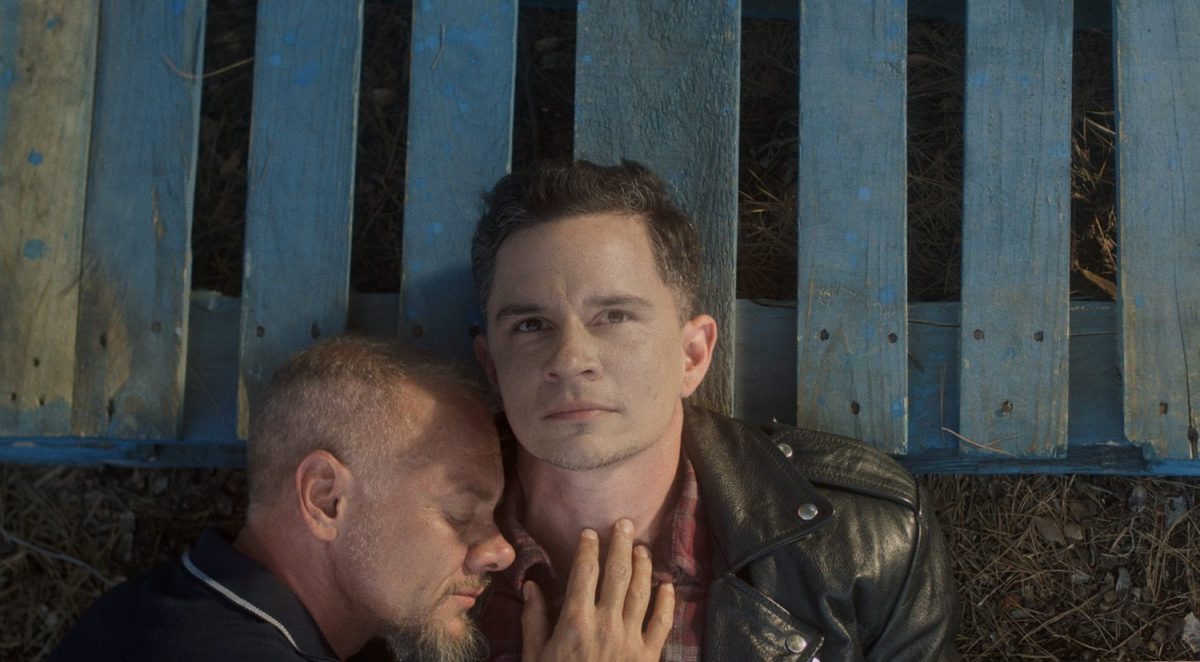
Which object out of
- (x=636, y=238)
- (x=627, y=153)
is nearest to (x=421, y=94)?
(x=627, y=153)

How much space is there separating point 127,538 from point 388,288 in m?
1.14

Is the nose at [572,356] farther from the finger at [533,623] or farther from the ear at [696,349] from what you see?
the finger at [533,623]

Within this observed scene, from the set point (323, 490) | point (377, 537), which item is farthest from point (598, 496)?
point (323, 490)

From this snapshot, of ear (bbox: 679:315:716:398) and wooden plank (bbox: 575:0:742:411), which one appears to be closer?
ear (bbox: 679:315:716:398)

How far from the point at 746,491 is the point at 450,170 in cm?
115

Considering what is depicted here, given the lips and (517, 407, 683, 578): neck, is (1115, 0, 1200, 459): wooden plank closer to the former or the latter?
(517, 407, 683, 578): neck

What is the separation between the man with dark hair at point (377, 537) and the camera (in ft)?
8.50

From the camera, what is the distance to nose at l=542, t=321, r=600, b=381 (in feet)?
8.25

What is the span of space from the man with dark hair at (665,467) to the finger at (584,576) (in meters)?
0.09

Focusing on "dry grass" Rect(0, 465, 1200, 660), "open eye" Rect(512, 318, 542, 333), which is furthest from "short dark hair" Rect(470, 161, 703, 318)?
"dry grass" Rect(0, 465, 1200, 660)

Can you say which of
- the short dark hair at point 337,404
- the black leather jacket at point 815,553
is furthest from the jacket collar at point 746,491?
the short dark hair at point 337,404

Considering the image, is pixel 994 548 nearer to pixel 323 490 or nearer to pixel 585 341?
pixel 585 341

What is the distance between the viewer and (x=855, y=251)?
2957 millimetres

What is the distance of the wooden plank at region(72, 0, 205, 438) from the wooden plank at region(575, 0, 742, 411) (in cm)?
109
